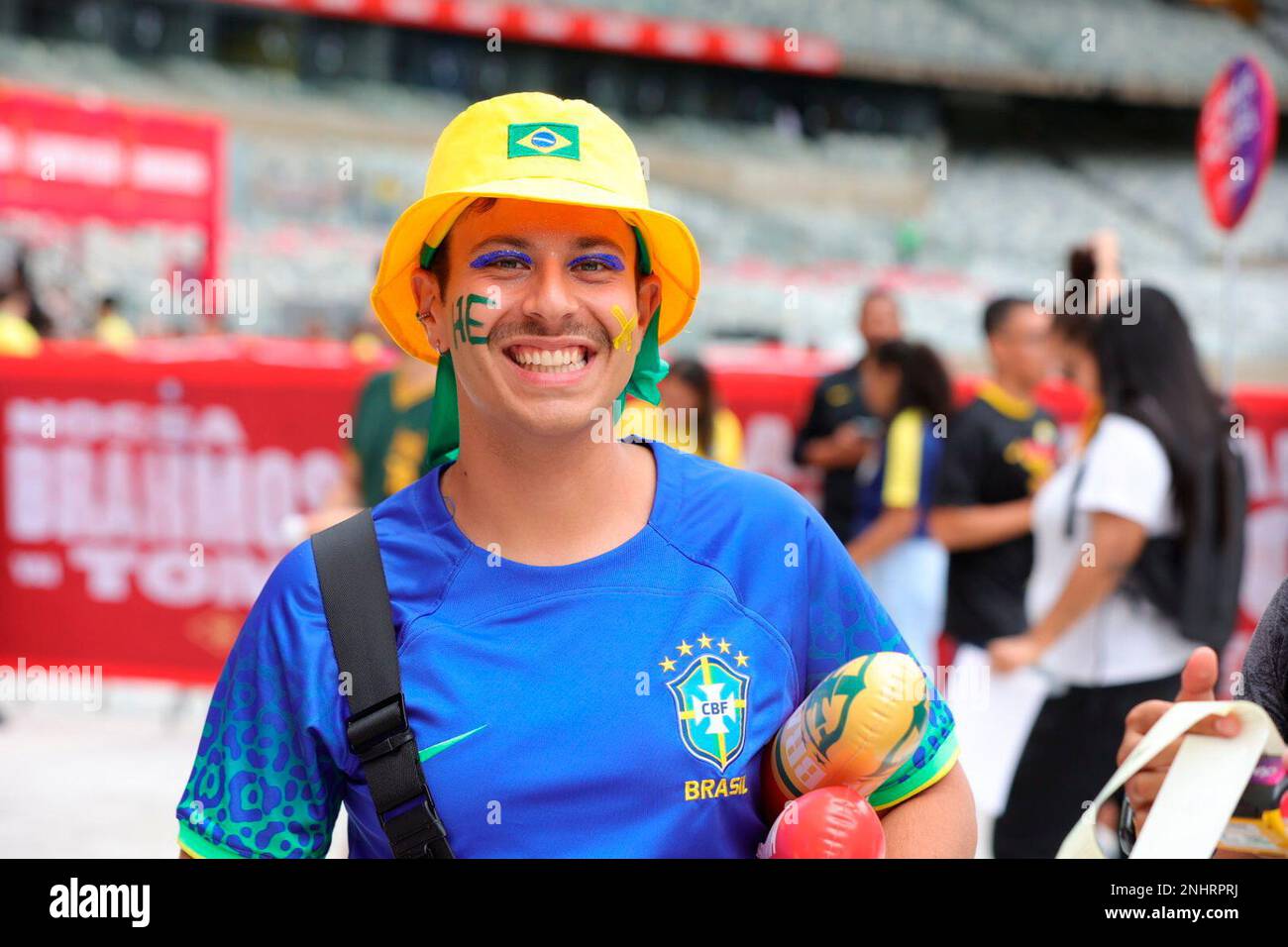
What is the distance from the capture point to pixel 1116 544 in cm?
413

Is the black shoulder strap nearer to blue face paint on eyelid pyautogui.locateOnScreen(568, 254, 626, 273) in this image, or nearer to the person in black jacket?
blue face paint on eyelid pyautogui.locateOnScreen(568, 254, 626, 273)

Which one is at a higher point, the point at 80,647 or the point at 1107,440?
the point at 1107,440

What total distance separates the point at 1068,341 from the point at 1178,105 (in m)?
38.7

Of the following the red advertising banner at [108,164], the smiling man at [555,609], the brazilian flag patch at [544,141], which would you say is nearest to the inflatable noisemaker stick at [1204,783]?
the smiling man at [555,609]

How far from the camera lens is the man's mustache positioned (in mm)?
1854

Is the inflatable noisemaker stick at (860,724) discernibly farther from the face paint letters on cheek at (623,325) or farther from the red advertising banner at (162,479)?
the red advertising banner at (162,479)

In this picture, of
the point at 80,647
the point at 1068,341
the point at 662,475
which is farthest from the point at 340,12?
the point at 662,475

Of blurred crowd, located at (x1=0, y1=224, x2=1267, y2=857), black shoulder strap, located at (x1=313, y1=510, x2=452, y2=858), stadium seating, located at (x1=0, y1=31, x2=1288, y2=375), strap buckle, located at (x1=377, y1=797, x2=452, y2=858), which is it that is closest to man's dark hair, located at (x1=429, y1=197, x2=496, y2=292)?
black shoulder strap, located at (x1=313, y1=510, x2=452, y2=858)

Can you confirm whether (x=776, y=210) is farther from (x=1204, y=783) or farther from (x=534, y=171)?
(x=1204, y=783)

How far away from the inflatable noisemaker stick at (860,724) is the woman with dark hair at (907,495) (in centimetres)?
402

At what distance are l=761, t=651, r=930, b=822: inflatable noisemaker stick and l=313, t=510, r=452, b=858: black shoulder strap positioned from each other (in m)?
0.42

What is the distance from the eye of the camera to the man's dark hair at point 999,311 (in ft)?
18.2
